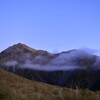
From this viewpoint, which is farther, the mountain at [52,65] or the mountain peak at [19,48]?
the mountain peak at [19,48]

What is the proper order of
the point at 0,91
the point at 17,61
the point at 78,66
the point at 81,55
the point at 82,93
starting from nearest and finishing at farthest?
the point at 82,93 < the point at 0,91 < the point at 78,66 < the point at 81,55 < the point at 17,61

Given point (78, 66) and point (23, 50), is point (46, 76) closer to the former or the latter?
point (78, 66)

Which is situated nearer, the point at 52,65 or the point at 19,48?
the point at 52,65

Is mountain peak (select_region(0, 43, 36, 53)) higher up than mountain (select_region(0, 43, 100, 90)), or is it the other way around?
mountain peak (select_region(0, 43, 36, 53))

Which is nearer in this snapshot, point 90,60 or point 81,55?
point 90,60

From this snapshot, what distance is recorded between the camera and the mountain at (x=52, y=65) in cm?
4253

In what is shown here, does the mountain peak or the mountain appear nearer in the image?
the mountain

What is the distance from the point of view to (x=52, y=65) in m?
51.3

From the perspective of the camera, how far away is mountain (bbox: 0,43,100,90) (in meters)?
42.5

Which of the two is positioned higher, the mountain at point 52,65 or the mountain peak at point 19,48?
the mountain peak at point 19,48

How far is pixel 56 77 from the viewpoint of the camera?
46969 millimetres

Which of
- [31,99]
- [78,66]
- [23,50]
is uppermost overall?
[23,50]

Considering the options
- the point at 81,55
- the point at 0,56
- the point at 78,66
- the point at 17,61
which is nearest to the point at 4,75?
the point at 78,66

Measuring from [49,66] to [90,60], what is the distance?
7.68 metres
